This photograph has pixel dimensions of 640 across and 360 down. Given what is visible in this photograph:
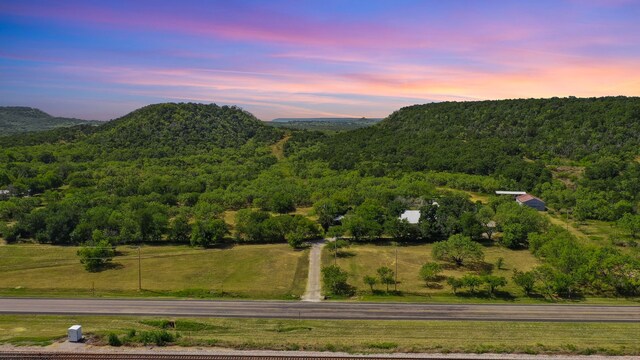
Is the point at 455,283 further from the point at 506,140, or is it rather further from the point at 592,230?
the point at 506,140

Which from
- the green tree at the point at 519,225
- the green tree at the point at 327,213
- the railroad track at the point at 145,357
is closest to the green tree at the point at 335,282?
Result: the railroad track at the point at 145,357

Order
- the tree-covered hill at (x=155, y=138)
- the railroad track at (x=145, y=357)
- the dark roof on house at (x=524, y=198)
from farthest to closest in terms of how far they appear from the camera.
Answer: the tree-covered hill at (x=155, y=138), the dark roof on house at (x=524, y=198), the railroad track at (x=145, y=357)

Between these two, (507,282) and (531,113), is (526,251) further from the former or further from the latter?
(531,113)

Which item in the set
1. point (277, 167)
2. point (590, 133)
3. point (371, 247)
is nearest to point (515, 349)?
point (371, 247)

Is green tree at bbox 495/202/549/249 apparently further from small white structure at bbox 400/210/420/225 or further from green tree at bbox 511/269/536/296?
green tree at bbox 511/269/536/296

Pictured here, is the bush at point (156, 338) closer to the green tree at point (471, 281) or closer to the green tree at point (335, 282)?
the green tree at point (335, 282)

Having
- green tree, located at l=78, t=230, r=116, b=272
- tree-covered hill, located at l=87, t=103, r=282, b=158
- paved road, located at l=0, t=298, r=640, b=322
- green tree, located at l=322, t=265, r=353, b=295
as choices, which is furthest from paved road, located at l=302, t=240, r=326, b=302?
tree-covered hill, located at l=87, t=103, r=282, b=158
